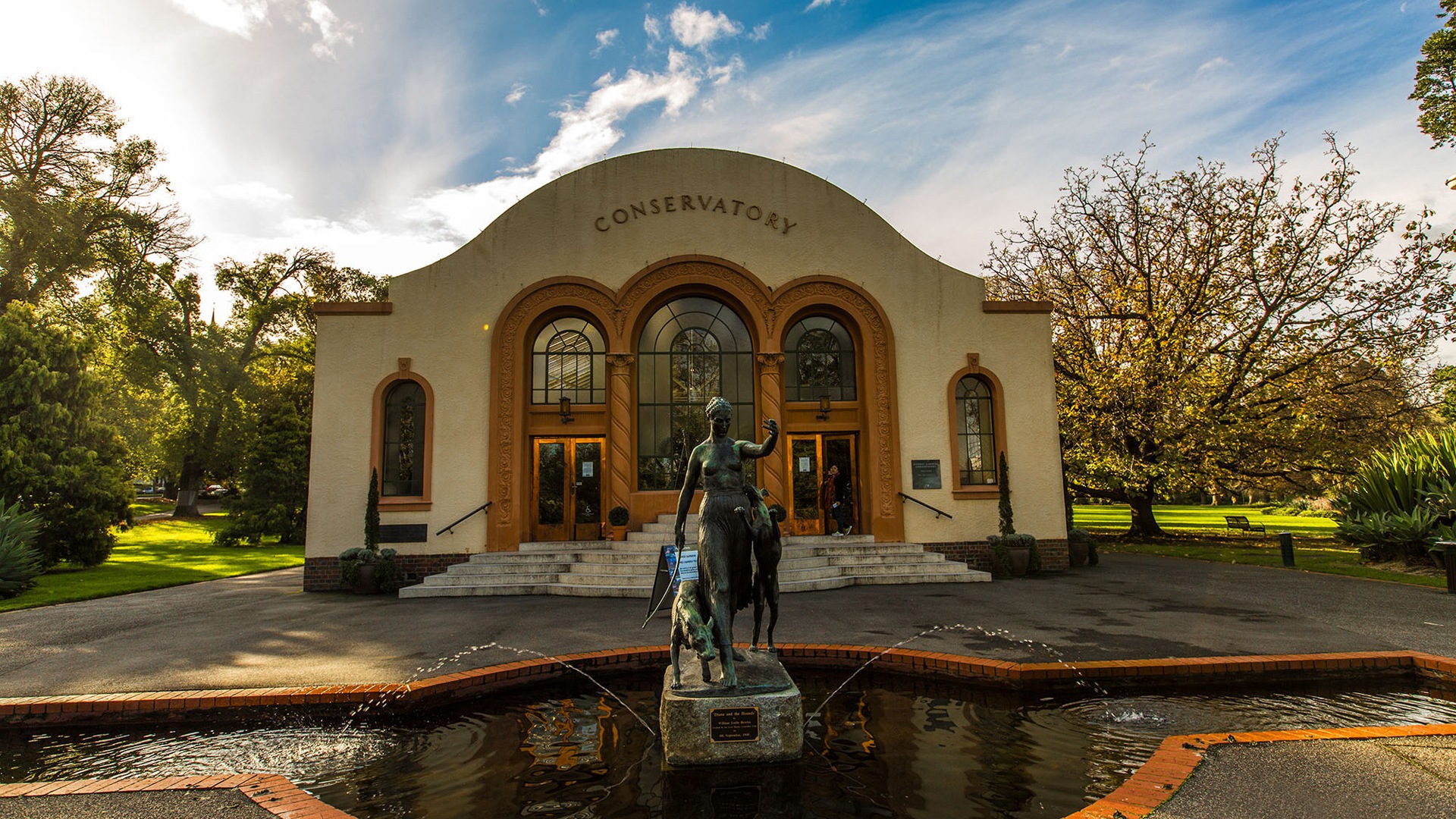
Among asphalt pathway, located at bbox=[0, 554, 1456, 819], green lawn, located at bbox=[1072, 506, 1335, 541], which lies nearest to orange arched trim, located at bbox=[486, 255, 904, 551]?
asphalt pathway, located at bbox=[0, 554, 1456, 819]

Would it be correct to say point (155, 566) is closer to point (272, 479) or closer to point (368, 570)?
point (272, 479)

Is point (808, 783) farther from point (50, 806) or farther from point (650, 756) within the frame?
point (50, 806)

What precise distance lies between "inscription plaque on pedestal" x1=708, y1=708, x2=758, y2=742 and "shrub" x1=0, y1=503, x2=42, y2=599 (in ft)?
48.7

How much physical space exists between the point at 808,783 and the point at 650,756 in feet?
3.62

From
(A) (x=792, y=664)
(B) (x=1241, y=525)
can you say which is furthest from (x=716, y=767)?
(B) (x=1241, y=525)

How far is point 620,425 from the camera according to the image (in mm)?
14414

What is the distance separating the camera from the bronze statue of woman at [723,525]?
473 centimetres

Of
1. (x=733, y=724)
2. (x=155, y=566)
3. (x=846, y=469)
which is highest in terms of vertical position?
(x=846, y=469)

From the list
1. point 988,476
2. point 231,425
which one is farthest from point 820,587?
point 231,425

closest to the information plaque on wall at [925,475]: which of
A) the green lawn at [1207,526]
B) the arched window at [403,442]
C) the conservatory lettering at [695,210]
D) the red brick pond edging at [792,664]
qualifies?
the conservatory lettering at [695,210]

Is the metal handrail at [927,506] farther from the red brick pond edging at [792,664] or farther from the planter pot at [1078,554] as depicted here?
the red brick pond edging at [792,664]

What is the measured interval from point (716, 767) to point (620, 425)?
416 inches

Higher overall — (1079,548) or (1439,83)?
(1439,83)

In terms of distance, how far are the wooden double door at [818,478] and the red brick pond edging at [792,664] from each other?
7.74 metres
